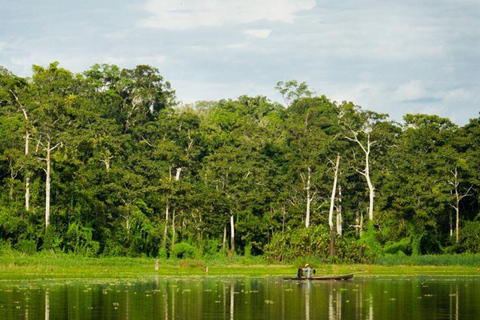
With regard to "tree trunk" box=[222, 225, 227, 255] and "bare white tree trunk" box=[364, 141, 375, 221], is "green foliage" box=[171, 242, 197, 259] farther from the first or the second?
"bare white tree trunk" box=[364, 141, 375, 221]

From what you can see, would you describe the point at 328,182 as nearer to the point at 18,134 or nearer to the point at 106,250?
the point at 106,250

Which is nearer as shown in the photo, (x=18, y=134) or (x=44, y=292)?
(x=44, y=292)

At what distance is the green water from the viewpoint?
30.0 m

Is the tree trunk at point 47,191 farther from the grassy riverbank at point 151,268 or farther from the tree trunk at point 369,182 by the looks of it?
the tree trunk at point 369,182

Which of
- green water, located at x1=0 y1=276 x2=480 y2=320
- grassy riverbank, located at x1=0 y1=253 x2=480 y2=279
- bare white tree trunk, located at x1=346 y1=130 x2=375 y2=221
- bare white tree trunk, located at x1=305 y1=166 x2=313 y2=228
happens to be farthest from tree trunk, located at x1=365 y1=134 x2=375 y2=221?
green water, located at x1=0 y1=276 x2=480 y2=320

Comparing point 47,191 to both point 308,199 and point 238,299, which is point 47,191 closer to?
point 308,199

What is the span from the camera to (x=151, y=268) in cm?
5647

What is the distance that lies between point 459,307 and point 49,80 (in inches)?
2575

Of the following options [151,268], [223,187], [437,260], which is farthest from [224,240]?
[437,260]

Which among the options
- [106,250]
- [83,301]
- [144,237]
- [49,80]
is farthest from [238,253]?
[83,301]

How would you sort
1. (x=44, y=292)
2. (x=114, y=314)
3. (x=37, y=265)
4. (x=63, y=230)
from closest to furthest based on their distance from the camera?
(x=114, y=314) < (x=44, y=292) < (x=37, y=265) < (x=63, y=230)

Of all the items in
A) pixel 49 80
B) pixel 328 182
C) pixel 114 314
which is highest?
pixel 49 80

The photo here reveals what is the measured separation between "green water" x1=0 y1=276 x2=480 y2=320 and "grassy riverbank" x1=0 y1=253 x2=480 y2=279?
567 centimetres

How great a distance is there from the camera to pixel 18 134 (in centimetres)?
7288
